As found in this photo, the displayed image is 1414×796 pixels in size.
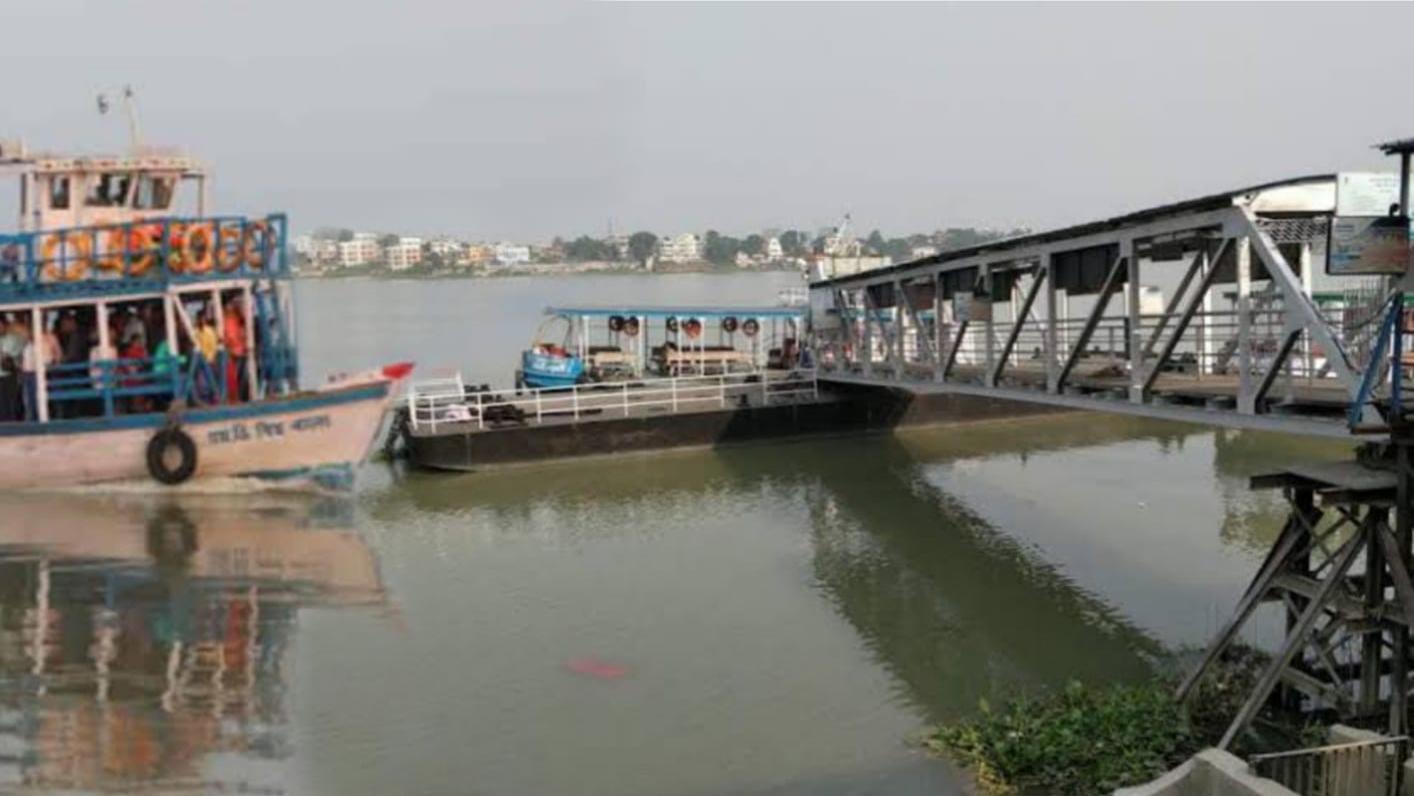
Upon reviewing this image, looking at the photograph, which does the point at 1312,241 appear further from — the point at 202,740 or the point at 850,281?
the point at 850,281

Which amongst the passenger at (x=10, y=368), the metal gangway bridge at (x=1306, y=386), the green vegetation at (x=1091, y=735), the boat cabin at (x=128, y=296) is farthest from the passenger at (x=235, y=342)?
the green vegetation at (x=1091, y=735)

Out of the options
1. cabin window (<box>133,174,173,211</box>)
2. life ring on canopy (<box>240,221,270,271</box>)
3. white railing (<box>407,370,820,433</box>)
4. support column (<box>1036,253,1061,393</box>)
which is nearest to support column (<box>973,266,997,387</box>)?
support column (<box>1036,253,1061,393</box>)

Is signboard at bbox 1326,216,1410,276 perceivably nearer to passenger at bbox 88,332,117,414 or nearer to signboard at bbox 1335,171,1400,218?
signboard at bbox 1335,171,1400,218

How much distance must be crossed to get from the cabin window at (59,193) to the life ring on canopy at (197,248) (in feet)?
10.2

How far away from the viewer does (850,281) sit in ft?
84.2

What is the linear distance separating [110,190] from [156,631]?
1243cm

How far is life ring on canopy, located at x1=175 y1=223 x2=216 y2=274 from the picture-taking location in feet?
70.1

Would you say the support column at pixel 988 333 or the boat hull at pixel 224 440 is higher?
the support column at pixel 988 333

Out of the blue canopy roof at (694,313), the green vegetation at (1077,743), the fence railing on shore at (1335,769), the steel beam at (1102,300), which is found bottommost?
the green vegetation at (1077,743)

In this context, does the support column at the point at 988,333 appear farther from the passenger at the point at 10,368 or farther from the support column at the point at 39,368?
the passenger at the point at 10,368

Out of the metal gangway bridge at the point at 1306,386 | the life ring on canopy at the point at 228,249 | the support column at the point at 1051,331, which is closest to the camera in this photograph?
Result: the metal gangway bridge at the point at 1306,386

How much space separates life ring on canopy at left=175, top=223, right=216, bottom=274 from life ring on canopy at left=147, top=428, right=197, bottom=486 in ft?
9.75

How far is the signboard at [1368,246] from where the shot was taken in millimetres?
8508

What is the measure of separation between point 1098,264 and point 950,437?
13050mm
